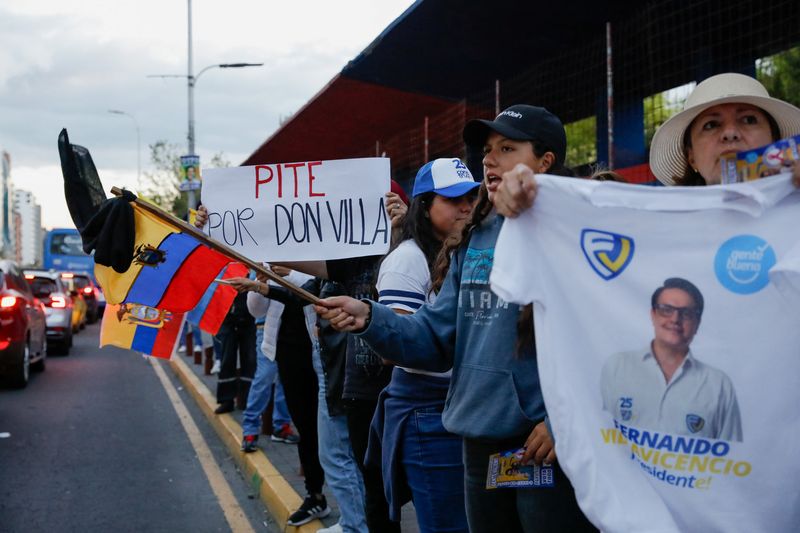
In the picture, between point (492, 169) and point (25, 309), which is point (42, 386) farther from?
point (492, 169)

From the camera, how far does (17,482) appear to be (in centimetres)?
701

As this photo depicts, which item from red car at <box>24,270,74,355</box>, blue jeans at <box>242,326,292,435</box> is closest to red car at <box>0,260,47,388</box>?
red car at <box>24,270,74,355</box>

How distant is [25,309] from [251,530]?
795 centimetres

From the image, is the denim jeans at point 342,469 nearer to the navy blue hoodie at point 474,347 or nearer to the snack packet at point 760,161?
the navy blue hoodie at point 474,347

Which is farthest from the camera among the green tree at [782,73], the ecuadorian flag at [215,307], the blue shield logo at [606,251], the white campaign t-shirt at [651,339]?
the green tree at [782,73]

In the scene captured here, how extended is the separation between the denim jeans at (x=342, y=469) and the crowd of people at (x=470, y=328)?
0.60m

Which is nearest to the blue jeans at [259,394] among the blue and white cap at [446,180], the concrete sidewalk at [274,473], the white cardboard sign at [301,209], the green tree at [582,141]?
the concrete sidewalk at [274,473]

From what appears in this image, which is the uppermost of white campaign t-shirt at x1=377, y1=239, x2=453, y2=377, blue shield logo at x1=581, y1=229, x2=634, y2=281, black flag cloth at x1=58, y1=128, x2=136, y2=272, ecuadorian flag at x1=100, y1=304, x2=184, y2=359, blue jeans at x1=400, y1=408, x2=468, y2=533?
black flag cloth at x1=58, y1=128, x2=136, y2=272

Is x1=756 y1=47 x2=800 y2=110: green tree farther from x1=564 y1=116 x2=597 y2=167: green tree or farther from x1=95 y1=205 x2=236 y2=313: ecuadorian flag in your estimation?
x1=95 y1=205 x2=236 y2=313: ecuadorian flag

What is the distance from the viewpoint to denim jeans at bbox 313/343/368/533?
4.70 meters

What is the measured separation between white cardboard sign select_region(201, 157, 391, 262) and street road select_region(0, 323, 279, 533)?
9.01 ft

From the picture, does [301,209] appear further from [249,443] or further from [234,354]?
[234,354]

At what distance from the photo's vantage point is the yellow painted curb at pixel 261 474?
5.79 metres

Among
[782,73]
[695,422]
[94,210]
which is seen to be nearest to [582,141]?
[782,73]
